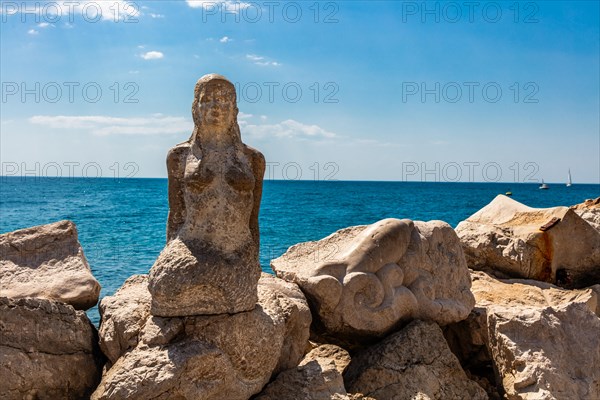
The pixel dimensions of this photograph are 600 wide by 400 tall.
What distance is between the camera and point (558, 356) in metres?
4.70

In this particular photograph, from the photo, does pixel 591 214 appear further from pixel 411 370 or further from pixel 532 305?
pixel 411 370

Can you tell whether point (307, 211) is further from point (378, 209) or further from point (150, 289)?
point (150, 289)

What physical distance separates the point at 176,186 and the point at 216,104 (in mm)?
654

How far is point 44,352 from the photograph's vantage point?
3947 millimetres

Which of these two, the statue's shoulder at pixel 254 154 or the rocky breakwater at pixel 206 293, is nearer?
the rocky breakwater at pixel 206 293

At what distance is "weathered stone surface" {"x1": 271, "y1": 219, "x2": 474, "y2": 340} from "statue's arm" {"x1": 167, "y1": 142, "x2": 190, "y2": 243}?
111 centimetres

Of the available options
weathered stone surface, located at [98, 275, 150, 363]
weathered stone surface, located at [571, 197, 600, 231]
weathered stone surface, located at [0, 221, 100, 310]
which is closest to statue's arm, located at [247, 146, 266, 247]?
weathered stone surface, located at [98, 275, 150, 363]

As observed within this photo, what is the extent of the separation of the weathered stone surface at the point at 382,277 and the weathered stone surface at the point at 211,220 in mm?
802

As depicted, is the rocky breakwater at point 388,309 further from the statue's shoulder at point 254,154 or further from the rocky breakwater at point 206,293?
the statue's shoulder at point 254,154

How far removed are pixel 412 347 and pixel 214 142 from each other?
2187 mm

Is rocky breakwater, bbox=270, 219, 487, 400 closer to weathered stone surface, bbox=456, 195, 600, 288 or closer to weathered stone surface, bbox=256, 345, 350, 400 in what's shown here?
weathered stone surface, bbox=256, 345, 350, 400

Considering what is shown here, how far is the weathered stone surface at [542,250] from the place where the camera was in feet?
22.4

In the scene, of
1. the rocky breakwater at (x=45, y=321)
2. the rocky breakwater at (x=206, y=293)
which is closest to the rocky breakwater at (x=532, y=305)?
the rocky breakwater at (x=206, y=293)

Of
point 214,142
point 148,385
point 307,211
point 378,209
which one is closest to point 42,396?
point 148,385
